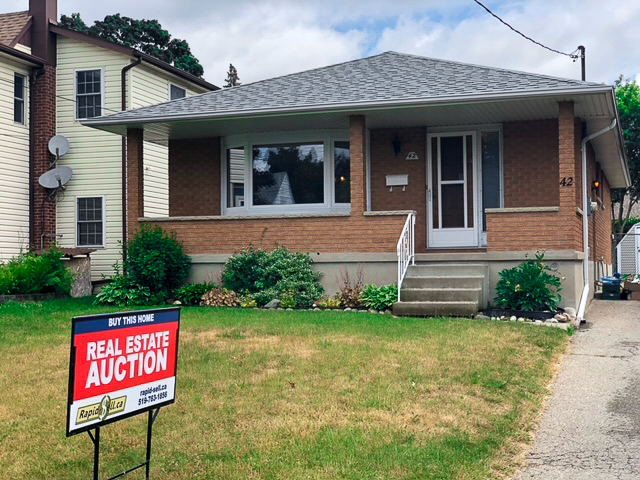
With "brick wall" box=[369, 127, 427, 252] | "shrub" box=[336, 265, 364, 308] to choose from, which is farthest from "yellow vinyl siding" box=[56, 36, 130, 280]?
"shrub" box=[336, 265, 364, 308]

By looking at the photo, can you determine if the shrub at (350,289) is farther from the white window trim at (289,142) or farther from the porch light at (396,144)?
the porch light at (396,144)

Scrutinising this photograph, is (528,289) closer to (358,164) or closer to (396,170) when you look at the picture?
(358,164)

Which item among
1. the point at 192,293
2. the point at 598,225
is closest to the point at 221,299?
the point at 192,293

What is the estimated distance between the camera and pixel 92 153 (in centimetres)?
2047

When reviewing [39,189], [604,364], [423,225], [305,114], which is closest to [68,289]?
[39,189]

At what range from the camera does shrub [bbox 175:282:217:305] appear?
14.2m

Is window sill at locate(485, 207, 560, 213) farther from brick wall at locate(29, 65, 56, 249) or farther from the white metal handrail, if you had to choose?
brick wall at locate(29, 65, 56, 249)

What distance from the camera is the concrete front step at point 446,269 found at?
1300 centimetres

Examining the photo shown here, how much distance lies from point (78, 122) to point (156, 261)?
7817 millimetres

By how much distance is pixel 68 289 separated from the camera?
1662 centimetres

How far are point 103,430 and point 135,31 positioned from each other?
3810 cm

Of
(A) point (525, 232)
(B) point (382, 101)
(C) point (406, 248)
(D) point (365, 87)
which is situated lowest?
(C) point (406, 248)

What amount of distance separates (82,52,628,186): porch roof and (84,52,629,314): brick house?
4cm

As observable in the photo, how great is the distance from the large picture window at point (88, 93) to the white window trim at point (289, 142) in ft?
19.7
